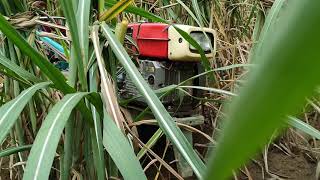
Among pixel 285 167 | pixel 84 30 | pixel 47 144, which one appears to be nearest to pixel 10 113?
pixel 47 144

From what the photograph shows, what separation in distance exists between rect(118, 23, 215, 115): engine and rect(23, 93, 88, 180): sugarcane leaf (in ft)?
1.64

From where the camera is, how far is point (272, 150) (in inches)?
51.2

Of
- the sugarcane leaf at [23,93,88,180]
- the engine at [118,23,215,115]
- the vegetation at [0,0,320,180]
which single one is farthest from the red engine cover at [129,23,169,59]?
the sugarcane leaf at [23,93,88,180]

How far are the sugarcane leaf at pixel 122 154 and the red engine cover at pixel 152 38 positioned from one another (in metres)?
0.51

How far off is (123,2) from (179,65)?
0.43 m

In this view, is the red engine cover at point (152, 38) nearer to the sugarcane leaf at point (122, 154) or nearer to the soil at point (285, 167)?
the soil at point (285, 167)

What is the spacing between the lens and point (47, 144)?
467 millimetres

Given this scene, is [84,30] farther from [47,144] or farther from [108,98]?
[47,144]

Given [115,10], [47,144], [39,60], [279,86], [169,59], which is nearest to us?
[279,86]

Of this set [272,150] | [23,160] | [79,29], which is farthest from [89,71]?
[272,150]

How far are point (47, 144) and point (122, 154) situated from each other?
9 centimetres

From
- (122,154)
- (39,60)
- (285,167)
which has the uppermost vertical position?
(39,60)

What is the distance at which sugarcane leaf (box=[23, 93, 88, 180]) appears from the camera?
443 millimetres

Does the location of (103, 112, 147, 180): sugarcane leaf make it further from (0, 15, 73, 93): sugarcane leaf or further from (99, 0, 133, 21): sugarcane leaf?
(99, 0, 133, 21): sugarcane leaf
